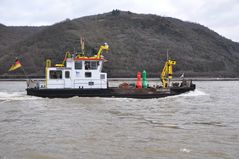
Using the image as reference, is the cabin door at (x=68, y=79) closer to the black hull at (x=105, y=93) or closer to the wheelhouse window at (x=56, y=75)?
the wheelhouse window at (x=56, y=75)

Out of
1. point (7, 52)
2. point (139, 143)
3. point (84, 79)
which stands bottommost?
point (139, 143)

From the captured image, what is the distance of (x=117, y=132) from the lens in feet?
43.8

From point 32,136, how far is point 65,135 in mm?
1099

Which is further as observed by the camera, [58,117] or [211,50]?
[211,50]

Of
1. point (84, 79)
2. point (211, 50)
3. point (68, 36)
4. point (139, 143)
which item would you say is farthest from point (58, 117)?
point (211, 50)

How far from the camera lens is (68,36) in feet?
311

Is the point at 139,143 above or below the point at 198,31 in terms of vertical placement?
below

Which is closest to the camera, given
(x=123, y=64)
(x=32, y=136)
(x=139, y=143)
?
(x=139, y=143)

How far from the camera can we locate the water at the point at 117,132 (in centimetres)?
1053

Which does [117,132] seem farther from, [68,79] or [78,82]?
[68,79]

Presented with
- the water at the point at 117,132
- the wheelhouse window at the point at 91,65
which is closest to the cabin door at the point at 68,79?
the wheelhouse window at the point at 91,65

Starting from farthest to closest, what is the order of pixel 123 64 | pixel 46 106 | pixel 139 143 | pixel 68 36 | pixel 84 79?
pixel 68 36, pixel 123 64, pixel 84 79, pixel 46 106, pixel 139 143

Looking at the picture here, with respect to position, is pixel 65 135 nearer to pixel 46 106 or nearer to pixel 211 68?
pixel 46 106

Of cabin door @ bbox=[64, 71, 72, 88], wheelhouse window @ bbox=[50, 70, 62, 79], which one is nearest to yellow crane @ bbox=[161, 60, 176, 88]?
cabin door @ bbox=[64, 71, 72, 88]
